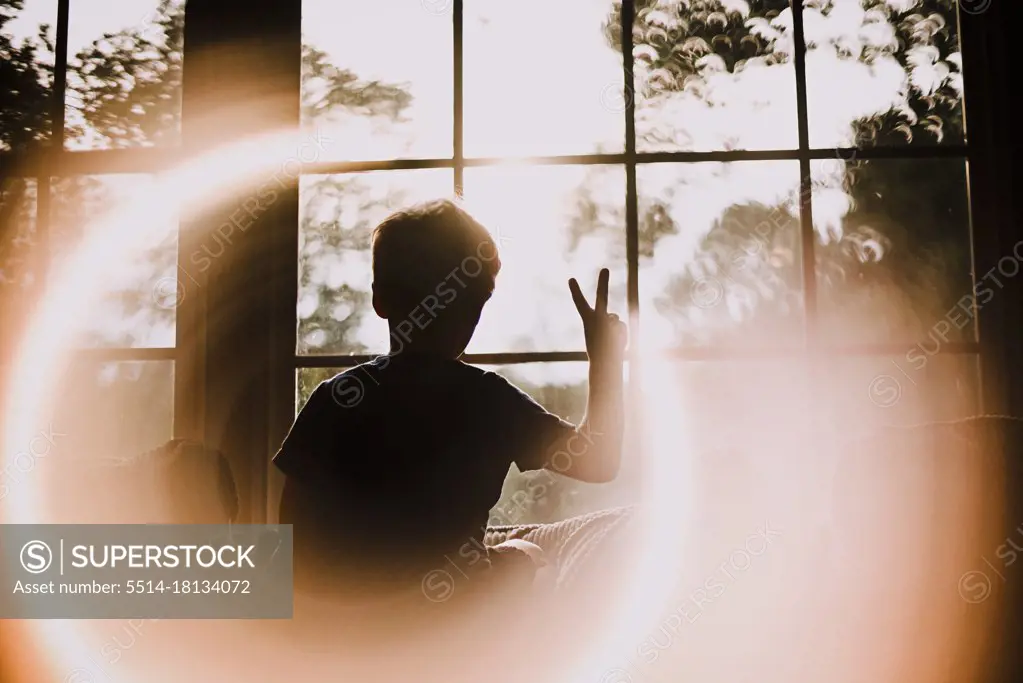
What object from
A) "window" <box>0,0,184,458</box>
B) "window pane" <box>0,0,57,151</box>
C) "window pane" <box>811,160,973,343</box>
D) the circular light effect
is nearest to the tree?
"window pane" <box>811,160,973,343</box>

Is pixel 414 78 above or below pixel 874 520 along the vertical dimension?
above

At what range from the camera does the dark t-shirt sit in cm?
107

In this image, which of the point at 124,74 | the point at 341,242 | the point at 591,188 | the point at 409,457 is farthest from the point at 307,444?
the point at 124,74

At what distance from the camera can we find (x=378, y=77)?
63.0 inches

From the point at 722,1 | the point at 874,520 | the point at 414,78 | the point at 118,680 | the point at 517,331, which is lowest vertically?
the point at 118,680

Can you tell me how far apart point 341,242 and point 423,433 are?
2.10 feet

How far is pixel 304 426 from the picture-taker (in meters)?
1.12

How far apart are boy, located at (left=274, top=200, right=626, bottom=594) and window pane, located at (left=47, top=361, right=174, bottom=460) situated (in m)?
0.56

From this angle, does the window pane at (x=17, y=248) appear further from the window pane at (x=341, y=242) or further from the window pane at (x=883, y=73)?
the window pane at (x=883, y=73)

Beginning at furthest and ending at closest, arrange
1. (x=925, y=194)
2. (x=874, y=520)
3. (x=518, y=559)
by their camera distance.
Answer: (x=925, y=194), (x=518, y=559), (x=874, y=520)

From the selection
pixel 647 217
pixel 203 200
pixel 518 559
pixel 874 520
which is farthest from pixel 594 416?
pixel 203 200

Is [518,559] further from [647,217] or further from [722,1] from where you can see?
[722,1]

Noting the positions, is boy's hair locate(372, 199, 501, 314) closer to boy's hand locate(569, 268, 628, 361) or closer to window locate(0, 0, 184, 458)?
boy's hand locate(569, 268, 628, 361)

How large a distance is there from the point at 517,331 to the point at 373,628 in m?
0.67
